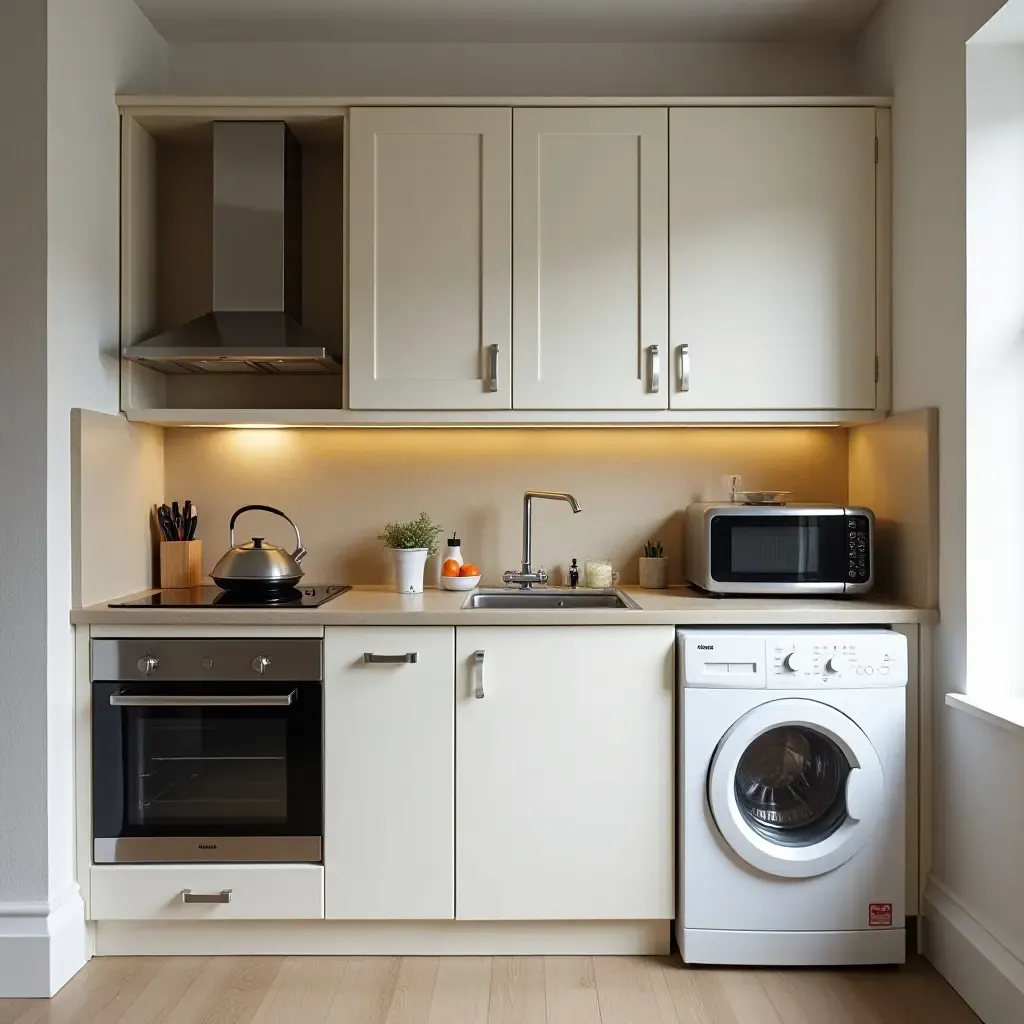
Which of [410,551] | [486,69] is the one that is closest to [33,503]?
[410,551]

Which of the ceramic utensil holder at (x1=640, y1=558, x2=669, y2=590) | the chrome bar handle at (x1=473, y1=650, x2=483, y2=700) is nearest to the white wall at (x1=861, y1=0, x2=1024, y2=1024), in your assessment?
the ceramic utensil holder at (x1=640, y1=558, x2=669, y2=590)

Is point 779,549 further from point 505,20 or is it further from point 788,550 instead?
point 505,20

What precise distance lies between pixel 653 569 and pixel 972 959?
4.35ft

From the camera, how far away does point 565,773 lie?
91.0 inches

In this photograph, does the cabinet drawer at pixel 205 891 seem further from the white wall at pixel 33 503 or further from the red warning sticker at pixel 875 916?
the red warning sticker at pixel 875 916

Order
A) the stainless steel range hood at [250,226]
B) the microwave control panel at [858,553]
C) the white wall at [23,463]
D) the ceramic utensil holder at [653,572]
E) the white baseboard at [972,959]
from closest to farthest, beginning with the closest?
the white baseboard at [972,959] → the white wall at [23,463] → the microwave control panel at [858,553] → the stainless steel range hood at [250,226] → the ceramic utensil holder at [653,572]

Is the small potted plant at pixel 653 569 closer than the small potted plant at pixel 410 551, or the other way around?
the small potted plant at pixel 410 551

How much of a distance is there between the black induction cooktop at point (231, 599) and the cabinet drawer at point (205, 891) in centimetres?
67

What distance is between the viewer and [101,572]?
2432 mm

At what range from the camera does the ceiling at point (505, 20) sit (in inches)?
105

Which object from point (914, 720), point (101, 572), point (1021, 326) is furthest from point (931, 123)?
point (101, 572)

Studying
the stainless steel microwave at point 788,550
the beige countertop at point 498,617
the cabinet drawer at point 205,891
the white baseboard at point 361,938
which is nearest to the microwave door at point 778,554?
the stainless steel microwave at point 788,550

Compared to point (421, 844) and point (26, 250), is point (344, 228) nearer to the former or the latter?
point (26, 250)

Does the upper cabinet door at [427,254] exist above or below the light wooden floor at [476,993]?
above
